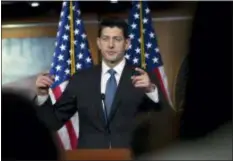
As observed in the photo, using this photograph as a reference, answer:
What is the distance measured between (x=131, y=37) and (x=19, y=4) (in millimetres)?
471

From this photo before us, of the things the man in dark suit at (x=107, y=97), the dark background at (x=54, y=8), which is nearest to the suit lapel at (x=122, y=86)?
the man in dark suit at (x=107, y=97)

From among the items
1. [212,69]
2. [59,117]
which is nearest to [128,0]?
[212,69]

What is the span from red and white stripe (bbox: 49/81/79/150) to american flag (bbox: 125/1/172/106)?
0.30 meters

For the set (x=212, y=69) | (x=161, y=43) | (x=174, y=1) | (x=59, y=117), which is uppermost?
(x=174, y=1)

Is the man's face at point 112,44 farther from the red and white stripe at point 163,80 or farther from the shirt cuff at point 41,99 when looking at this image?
the shirt cuff at point 41,99

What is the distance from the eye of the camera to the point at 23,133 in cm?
166

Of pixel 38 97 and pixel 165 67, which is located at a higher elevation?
pixel 165 67

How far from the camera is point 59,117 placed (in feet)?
5.45

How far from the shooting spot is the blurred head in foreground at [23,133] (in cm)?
164

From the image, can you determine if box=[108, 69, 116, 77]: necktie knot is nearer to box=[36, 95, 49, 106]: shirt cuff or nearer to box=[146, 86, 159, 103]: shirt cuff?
box=[146, 86, 159, 103]: shirt cuff

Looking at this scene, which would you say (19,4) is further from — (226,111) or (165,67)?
(226,111)

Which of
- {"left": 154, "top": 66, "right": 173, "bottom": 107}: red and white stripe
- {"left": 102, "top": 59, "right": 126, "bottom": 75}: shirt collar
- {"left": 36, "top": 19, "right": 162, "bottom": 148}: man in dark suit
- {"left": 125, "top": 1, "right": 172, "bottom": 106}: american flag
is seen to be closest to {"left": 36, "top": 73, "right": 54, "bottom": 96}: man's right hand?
{"left": 36, "top": 19, "right": 162, "bottom": 148}: man in dark suit

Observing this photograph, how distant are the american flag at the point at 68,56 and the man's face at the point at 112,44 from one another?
0.22 feet

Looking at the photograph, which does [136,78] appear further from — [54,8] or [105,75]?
[54,8]
